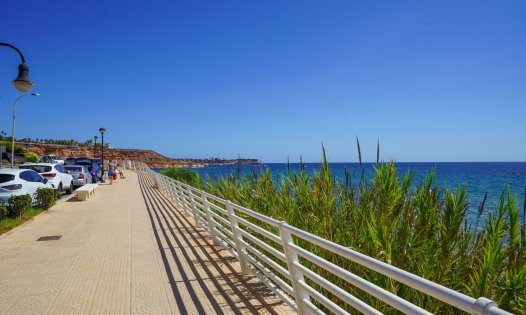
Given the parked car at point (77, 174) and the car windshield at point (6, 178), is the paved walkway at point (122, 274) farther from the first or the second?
the parked car at point (77, 174)

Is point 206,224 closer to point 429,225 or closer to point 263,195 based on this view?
point 263,195

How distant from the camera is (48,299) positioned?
4.92m

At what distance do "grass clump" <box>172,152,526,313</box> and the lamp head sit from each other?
7.78 metres

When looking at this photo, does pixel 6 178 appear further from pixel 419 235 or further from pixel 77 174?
pixel 419 235

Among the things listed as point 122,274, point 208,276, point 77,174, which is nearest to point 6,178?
point 122,274

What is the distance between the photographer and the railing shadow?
4691 millimetres

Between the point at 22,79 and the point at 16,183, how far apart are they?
4263 millimetres

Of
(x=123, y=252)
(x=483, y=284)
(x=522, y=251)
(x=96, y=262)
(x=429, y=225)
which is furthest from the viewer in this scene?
(x=123, y=252)

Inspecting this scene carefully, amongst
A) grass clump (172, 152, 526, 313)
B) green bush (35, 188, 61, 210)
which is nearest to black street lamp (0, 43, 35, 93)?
green bush (35, 188, 61, 210)

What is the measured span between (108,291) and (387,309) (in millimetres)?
3532

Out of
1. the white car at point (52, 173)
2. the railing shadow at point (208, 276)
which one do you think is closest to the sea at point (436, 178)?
the railing shadow at point (208, 276)

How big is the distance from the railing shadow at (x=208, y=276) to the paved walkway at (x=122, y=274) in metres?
0.01

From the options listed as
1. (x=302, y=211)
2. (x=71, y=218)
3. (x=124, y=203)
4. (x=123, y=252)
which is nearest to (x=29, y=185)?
(x=71, y=218)

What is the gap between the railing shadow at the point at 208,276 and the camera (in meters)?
4.69
